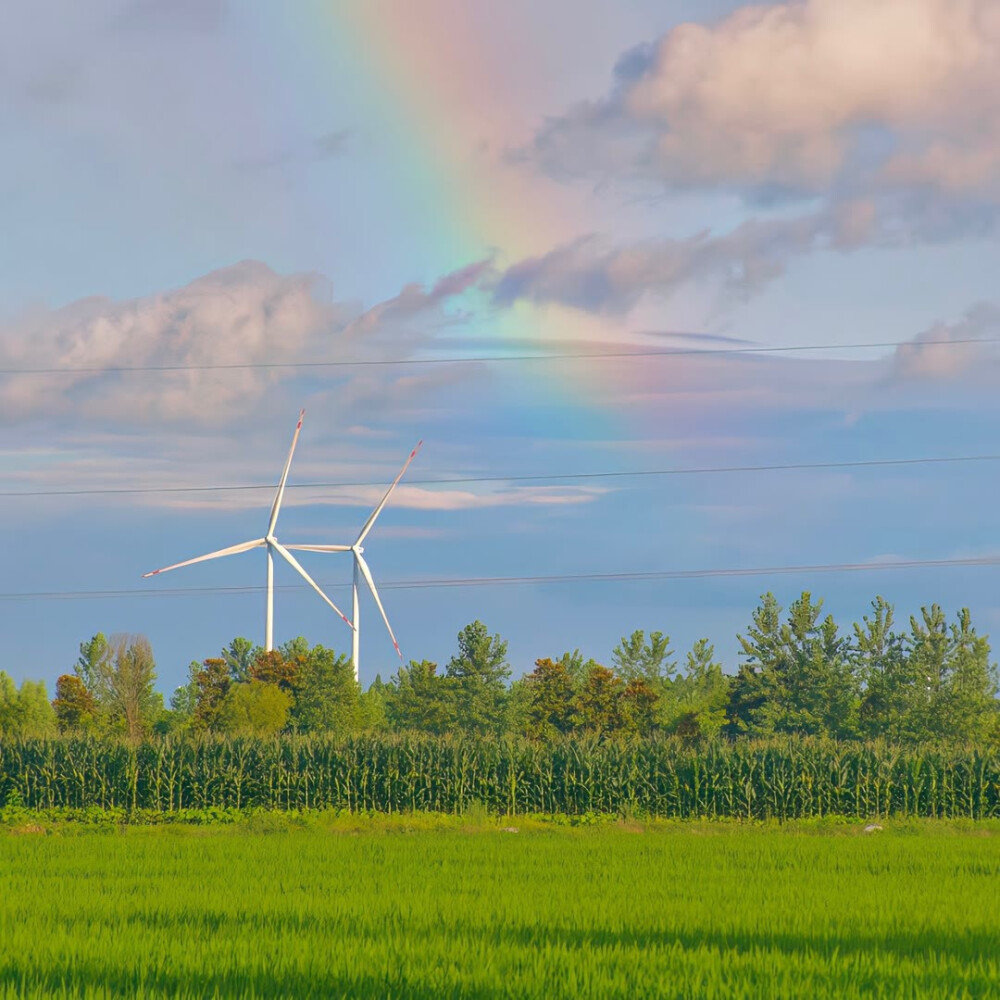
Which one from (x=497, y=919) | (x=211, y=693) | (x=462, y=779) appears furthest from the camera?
(x=211, y=693)

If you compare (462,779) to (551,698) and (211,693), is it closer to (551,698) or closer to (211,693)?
(551,698)

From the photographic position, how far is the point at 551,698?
8669 centimetres

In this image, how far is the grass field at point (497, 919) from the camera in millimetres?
13555

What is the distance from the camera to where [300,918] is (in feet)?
59.9

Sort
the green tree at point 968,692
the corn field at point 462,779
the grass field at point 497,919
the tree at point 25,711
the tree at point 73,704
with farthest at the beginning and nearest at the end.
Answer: the tree at point 73,704 → the green tree at point 968,692 → the tree at point 25,711 → the corn field at point 462,779 → the grass field at point 497,919

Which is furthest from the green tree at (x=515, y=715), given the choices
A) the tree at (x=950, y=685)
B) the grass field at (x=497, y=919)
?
the grass field at (x=497, y=919)

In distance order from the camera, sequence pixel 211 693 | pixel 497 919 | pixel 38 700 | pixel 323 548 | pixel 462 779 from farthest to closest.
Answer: pixel 38 700 < pixel 211 693 < pixel 323 548 < pixel 462 779 < pixel 497 919

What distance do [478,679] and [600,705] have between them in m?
11.8

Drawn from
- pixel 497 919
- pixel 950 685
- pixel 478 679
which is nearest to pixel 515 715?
pixel 478 679

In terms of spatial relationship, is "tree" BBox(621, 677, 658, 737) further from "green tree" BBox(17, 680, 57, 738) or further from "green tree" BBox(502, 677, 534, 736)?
"green tree" BBox(17, 680, 57, 738)

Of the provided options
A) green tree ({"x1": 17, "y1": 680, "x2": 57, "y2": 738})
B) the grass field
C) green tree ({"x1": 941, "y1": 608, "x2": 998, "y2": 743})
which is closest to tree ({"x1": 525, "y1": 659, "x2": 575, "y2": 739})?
green tree ({"x1": 941, "y1": 608, "x2": 998, "y2": 743})

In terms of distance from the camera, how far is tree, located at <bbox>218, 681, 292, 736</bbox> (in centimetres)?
8331

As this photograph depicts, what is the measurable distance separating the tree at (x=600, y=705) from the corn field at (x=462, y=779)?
120ft

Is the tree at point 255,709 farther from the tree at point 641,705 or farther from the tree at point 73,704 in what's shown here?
the tree at point 641,705
